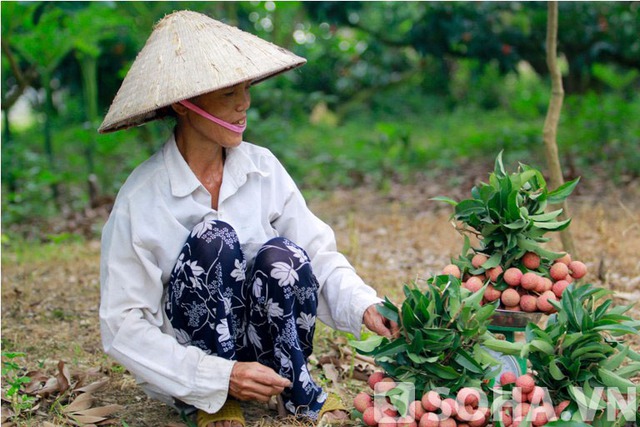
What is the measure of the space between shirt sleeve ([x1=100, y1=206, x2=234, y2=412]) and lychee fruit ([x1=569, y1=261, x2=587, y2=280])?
104cm

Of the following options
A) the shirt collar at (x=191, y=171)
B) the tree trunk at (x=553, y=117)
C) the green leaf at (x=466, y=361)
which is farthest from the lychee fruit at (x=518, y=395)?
the tree trunk at (x=553, y=117)

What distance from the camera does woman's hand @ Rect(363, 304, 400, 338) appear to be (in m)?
2.25

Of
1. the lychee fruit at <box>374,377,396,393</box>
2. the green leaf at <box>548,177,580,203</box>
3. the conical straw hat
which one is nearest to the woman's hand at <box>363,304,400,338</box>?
the lychee fruit at <box>374,377,396,393</box>

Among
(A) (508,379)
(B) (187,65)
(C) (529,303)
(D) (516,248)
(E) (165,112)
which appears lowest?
(A) (508,379)

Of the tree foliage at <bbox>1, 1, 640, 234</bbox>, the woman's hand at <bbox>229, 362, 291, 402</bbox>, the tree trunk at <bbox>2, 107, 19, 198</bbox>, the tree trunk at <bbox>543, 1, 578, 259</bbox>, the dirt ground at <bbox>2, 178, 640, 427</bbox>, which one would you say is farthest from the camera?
the tree trunk at <bbox>2, 107, 19, 198</bbox>

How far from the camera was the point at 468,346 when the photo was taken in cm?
209

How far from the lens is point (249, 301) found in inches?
95.7

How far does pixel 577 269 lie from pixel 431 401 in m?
0.66

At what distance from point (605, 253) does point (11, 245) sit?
3610 mm

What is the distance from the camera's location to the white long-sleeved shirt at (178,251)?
225 centimetres

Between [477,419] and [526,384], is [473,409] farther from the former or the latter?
[526,384]

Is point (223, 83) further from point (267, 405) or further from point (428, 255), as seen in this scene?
point (428, 255)

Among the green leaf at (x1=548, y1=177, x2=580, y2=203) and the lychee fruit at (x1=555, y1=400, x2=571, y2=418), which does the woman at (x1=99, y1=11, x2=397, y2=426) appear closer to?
the lychee fruit at (x1=555, y1=400, x2=571, y2=418)

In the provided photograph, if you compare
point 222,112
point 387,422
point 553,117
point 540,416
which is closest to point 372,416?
point 387,422
